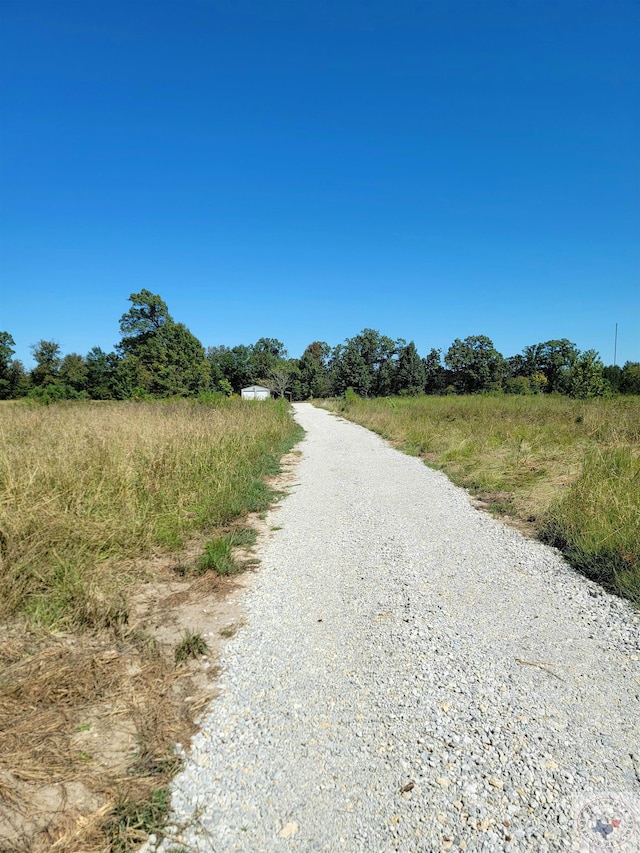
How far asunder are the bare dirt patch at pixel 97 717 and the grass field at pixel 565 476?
4102 millimetres

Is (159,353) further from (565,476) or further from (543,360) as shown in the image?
(543,360)

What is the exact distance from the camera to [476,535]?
5.76 meters

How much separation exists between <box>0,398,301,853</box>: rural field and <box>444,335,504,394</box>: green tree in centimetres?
7260

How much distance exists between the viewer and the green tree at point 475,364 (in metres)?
73.8

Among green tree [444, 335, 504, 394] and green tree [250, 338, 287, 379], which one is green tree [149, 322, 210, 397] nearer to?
green tree [250, 338, 287, 379]

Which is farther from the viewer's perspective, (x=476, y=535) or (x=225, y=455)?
(x=225, y=455)

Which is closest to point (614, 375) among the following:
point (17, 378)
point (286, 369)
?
point (286, 369)

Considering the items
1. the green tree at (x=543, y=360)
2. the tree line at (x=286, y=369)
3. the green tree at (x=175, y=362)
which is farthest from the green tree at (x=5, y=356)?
the green tree at (x=543, y=360)

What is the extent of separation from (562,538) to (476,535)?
1.05m

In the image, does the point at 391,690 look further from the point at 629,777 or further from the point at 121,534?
the point at 121,534

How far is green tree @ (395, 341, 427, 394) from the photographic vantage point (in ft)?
247

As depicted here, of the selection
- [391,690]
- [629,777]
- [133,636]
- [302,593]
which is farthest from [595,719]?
[133,636]

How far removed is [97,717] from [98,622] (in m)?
1.06

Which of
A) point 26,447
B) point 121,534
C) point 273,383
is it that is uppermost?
point 273,383
